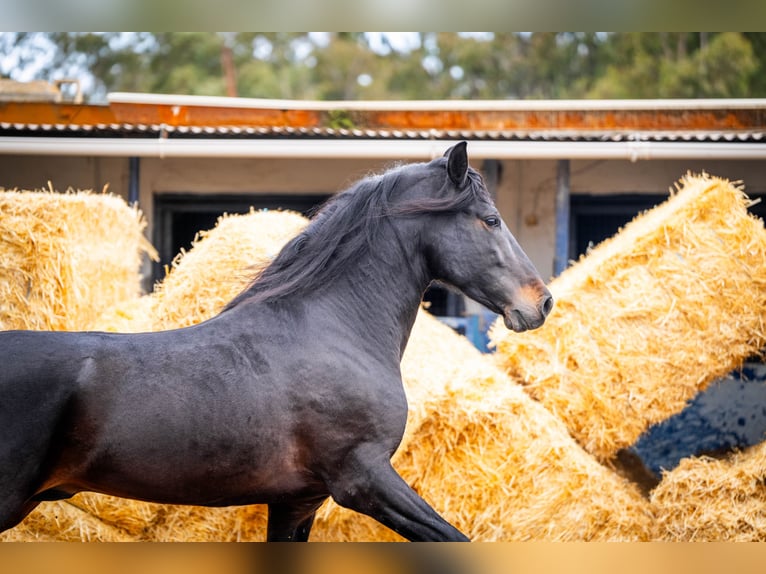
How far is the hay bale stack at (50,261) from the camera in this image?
4488 mm

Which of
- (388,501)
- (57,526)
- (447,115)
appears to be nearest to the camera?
(388,501)

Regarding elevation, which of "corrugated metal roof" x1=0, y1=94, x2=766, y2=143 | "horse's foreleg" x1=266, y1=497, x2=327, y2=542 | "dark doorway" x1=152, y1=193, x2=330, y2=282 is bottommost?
"horse's foreleg" x1=266, y1=497, x2=327, y2=542

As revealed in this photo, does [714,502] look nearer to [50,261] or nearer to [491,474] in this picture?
[491,474]

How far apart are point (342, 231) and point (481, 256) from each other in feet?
1.84

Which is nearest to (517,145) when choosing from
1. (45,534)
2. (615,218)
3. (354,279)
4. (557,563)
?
(615,218)

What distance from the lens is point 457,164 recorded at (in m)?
3.19

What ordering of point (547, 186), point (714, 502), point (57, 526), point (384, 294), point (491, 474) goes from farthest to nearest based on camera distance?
point (547, 186)
point (714, 502)
point (491, 474)
point (57, 526)
point (384, 294)

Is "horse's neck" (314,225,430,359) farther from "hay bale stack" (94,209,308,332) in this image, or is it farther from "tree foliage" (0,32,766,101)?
"tree foliage" (0,32,766,101)

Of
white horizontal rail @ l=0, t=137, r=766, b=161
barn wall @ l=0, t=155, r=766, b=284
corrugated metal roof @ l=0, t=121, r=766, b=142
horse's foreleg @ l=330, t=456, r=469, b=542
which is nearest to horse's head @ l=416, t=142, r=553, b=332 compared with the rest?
horse's foreleg @ l=330, t=456, r=469, b=542

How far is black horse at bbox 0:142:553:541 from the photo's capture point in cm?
269

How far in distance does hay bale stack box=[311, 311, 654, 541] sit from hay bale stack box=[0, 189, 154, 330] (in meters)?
1.90

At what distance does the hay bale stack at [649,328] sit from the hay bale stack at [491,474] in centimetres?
40

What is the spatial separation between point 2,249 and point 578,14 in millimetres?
3264

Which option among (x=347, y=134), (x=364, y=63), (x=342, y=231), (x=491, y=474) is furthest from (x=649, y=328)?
(x=364, y=63)
